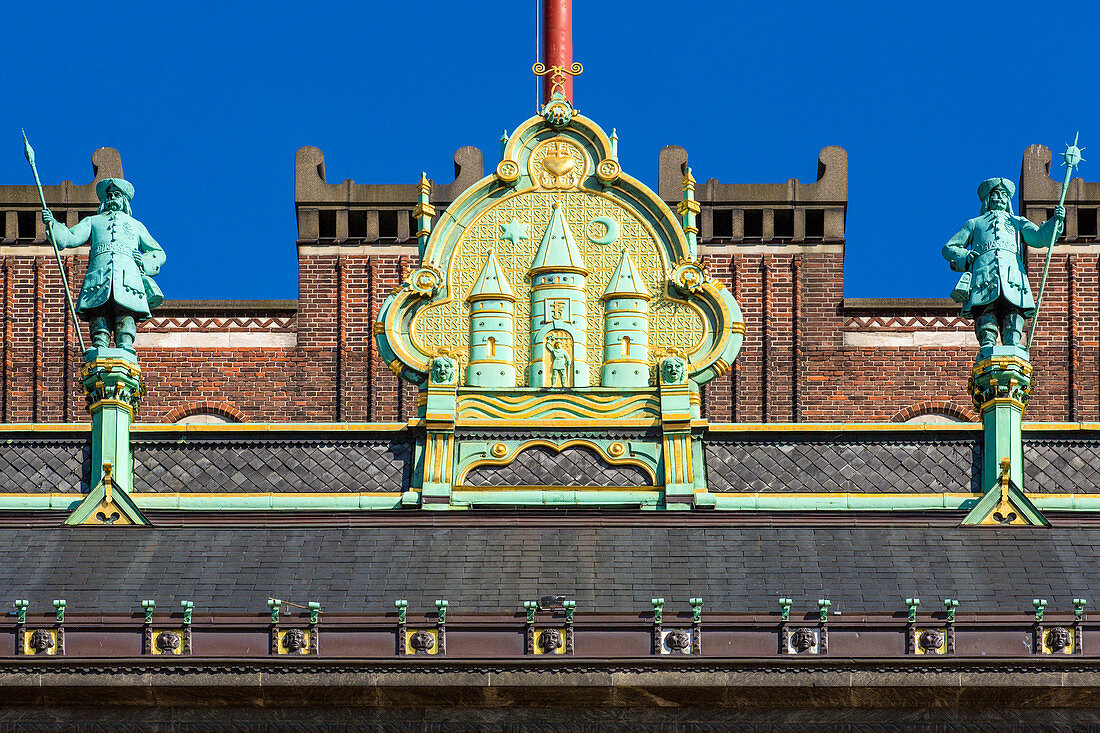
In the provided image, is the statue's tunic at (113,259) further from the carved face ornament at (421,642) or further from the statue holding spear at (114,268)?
the carved face ornament at (421,642)

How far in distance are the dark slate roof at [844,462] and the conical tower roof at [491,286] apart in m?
3.44

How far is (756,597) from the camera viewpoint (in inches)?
975

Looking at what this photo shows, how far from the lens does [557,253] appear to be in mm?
32406

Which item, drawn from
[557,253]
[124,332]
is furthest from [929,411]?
[124,332]

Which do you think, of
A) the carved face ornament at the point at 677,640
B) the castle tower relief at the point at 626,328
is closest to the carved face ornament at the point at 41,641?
the carved face ornament at the point at 677,640

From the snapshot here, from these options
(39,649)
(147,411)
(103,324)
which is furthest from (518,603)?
(147,411)

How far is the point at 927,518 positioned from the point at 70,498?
33.8 ft

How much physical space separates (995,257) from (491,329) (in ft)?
21.1

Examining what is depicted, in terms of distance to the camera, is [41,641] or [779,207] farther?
[779,207]

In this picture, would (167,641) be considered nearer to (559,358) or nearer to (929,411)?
(559,358)

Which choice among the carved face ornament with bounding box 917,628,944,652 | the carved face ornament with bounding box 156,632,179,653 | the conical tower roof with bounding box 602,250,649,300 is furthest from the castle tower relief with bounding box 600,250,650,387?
the carved face ornament with bounding box 156,632,179,653

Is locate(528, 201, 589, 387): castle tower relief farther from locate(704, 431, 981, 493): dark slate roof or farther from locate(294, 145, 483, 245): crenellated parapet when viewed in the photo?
locate(294, 145, 483, 245): crenellated parapet

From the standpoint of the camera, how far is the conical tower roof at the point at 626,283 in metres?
32.0

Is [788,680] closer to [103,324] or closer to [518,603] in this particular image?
[518,603]
